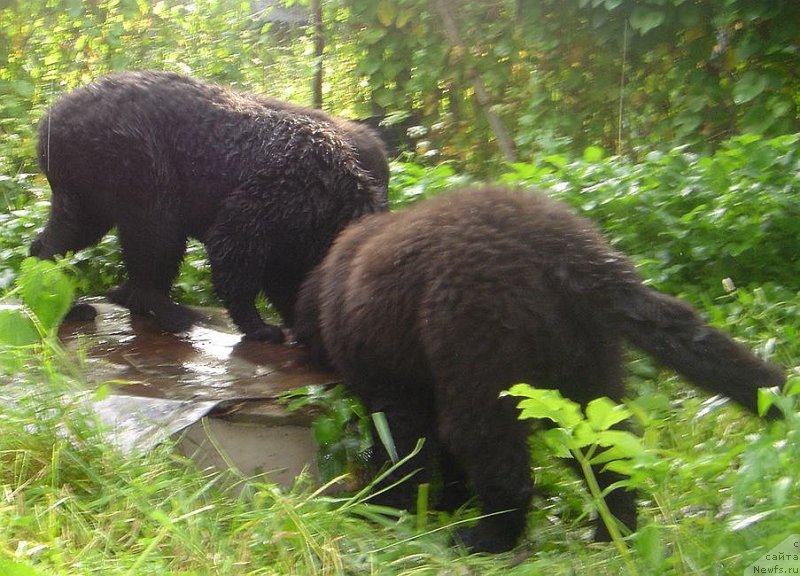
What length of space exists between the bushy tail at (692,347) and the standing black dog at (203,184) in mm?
1792

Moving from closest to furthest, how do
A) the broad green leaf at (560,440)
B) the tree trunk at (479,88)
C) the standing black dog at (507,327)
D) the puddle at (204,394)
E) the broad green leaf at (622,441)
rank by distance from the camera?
the broad green leaf at (622,441) → the broad green leaf at (560,440) → the standing black dog at (507,327) → the puddle at (204,394) → the tree trunk at (479,88)

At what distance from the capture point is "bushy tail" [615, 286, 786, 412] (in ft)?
8.30

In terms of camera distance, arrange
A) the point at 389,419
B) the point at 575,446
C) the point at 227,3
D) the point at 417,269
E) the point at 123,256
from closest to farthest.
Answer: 1. the point at 575,446
2. the point at 417,269
3. the point at 389,419
4. the point at 123,256
5. the point at 227,3

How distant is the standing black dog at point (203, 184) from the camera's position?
4281 millimetres

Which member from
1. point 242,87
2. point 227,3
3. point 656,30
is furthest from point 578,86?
point 227,3

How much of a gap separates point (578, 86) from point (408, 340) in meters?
4.85

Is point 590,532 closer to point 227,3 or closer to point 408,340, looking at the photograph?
point 408,340

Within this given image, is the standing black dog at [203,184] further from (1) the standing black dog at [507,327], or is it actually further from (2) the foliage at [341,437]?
(1) the standing black dog at [507,327]

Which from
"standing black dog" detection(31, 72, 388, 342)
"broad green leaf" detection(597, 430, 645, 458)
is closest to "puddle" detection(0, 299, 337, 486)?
"standing black dog" detection(31, 72, 388, 342)

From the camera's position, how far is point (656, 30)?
6551 mm

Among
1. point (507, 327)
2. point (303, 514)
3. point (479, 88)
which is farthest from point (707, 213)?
point (479, 88)

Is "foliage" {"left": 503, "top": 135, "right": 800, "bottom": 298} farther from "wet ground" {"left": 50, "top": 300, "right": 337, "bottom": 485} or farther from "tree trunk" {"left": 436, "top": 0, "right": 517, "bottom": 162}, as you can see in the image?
"tree trunk" {"left": 436, "top": 0, "right": 517, "bottom": 162}

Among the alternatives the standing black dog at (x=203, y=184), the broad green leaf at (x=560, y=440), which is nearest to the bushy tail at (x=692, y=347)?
the broad green leaf at (x=560, y=440)

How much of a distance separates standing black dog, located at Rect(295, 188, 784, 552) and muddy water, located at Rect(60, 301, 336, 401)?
750 millimetres
